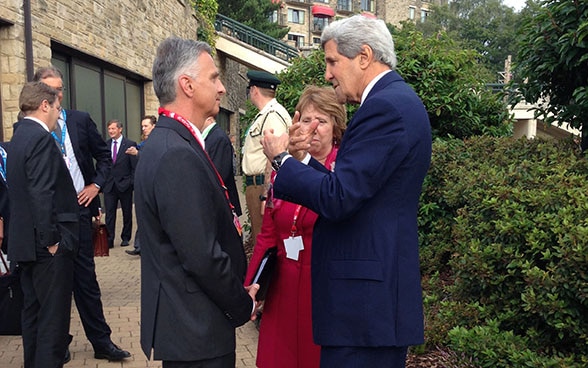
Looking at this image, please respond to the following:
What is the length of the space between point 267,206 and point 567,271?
5.51 ft

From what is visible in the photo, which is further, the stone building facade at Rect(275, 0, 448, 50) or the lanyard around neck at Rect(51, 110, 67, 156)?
the stone building facade at Rect(275, 0, 448, 50)

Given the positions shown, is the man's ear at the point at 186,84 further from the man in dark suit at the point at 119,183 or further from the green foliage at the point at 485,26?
the green foliage at the point at 485,26

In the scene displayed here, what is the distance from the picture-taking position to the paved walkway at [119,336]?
4.18m

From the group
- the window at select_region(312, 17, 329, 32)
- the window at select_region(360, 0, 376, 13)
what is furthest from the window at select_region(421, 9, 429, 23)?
the window at select_region(312, 17, 329, 32)

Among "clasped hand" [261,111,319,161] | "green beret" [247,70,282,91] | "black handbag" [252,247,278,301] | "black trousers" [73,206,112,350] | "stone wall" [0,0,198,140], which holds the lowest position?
"black trousers" [73,206,112,350]

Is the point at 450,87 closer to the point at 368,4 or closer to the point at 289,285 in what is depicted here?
the point at 289,285

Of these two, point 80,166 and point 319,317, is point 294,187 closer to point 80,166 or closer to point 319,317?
point 319,317

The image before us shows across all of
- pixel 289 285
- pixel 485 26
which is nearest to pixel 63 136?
pixel 289 285

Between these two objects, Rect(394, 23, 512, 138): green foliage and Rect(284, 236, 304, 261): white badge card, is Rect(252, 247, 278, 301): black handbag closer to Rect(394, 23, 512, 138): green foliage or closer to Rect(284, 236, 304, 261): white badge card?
Rect(284, 236, 304, 261): white badge card

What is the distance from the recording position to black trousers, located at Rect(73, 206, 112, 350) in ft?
13.5

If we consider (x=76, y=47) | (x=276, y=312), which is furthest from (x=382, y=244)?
(x=76, y=47)

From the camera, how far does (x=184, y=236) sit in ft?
6.16

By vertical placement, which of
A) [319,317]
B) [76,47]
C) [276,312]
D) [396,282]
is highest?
[76,47]

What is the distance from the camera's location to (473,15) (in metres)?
65.0
